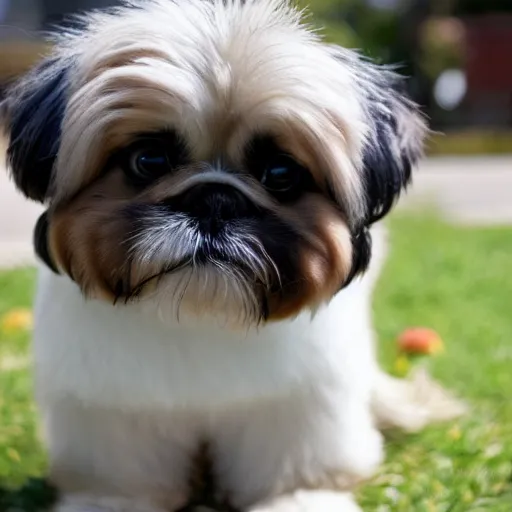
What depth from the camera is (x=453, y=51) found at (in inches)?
471

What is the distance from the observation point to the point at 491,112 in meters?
12.2

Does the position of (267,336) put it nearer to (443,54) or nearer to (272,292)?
(272,292)

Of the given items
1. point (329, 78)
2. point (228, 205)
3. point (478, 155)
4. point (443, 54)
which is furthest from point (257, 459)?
point (443, 54)

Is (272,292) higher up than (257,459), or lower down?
higher up

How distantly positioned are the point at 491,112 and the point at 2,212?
735 cm

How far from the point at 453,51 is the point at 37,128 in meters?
10.8

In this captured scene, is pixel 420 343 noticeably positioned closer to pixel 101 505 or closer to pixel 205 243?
pixel 101 505

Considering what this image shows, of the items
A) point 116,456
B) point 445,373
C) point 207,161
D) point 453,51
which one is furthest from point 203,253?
point 453,51

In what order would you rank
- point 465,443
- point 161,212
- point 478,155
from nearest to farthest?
point 161,212
point 465,443
point 478,155

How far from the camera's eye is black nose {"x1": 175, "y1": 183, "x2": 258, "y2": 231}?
1.82m

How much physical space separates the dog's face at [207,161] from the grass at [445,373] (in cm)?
66

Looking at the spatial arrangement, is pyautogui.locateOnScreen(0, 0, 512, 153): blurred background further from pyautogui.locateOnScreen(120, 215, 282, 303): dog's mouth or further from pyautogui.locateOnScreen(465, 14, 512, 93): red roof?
pyautogui.locateOnScreen(120, 215, 282, 303): dog's mouth

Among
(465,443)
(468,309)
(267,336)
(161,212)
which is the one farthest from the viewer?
(468,309)

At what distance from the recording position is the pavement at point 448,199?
6.19 meters
